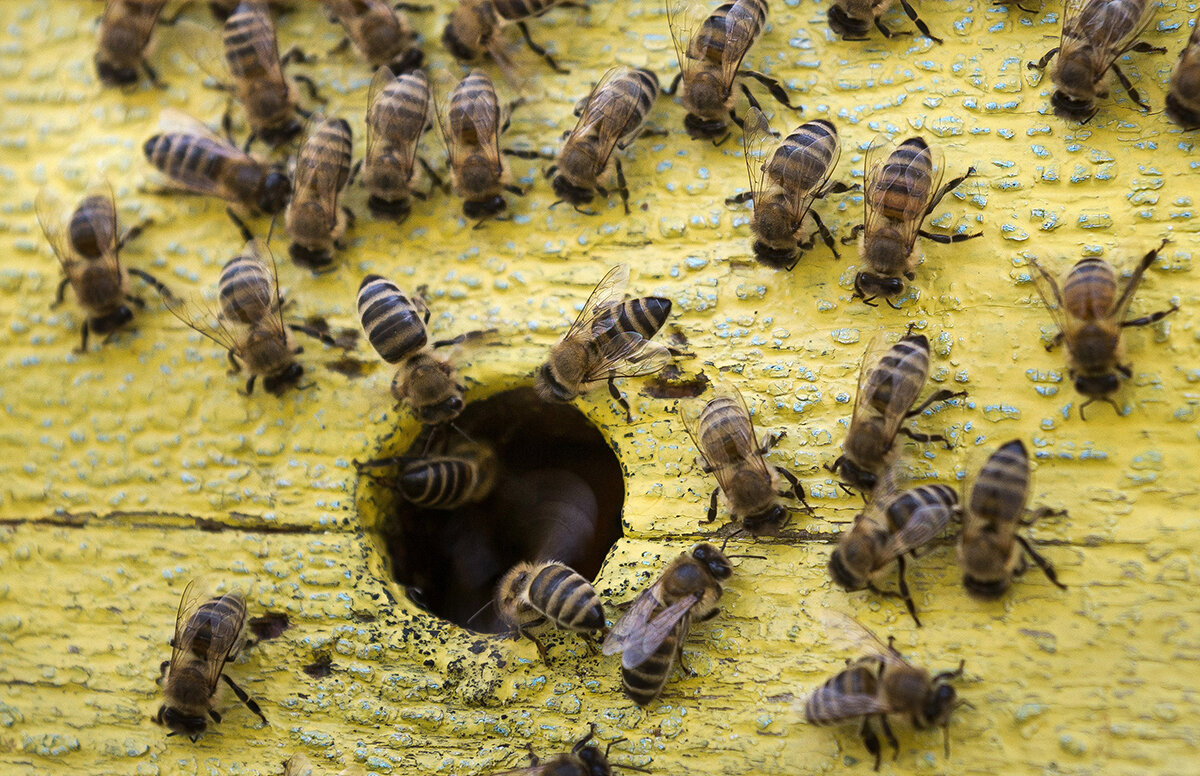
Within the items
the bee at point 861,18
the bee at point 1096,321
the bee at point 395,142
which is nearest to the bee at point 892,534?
the bee at point 1096,321

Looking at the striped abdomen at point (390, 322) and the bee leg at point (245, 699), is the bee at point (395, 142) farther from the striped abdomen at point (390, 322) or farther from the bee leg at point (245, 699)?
the bee leg at point (245, 699)

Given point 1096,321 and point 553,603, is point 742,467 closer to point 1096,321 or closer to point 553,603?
point 553,603

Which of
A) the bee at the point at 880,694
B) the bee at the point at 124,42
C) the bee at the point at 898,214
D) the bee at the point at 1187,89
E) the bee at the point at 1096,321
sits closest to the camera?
the bee at the point at 880,694

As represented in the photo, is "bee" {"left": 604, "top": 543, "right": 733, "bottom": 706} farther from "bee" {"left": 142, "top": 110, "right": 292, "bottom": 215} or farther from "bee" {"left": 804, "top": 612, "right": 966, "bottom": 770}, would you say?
"bee" {"left": 142, "top": 110, "right": 292, "bottom": 215}

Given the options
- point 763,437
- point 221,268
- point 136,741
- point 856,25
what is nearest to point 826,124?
point 856,25

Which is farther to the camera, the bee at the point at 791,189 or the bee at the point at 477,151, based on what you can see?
the bee at the point at 477,151

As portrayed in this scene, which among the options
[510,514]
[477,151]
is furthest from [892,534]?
[477,151]

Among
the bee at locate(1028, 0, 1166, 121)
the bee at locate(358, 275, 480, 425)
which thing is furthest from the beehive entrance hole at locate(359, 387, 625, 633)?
the bee at locate(1028, 0, 1166, 121)

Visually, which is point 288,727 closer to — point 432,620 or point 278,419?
point 432,620
